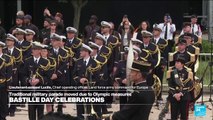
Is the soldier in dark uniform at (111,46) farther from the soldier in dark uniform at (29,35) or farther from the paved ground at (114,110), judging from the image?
the soldier in dark uniform at (29,35)

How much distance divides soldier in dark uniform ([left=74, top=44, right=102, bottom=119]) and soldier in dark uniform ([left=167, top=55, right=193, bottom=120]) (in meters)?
1.62

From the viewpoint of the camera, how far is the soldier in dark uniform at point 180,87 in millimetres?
12422

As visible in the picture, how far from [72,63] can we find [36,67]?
126 centimetres

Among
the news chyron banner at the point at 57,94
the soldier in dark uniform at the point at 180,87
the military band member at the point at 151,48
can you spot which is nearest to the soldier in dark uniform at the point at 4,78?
the news chyron banner at the point at 57,94

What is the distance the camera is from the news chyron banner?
1291cm

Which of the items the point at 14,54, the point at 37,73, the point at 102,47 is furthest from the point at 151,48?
the point at 14,54

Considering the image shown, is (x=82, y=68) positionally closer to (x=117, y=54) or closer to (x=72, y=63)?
(x=72, y=63)

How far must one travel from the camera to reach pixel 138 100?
820 centimetres

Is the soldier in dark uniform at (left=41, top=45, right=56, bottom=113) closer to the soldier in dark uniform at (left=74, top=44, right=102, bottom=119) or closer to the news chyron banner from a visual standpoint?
the news chyron banner

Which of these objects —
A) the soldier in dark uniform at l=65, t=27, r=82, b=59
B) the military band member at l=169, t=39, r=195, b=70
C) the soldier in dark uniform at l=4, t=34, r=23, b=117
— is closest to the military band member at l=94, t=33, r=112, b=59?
the soldier in dark uniform at l=65, t=27, r=82, b=59

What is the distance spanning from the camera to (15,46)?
13977mm

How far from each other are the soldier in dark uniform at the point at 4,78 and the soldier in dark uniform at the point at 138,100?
5.01 m

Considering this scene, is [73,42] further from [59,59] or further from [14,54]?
[14,54]

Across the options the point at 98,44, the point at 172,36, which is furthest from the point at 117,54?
the point at 172,36
